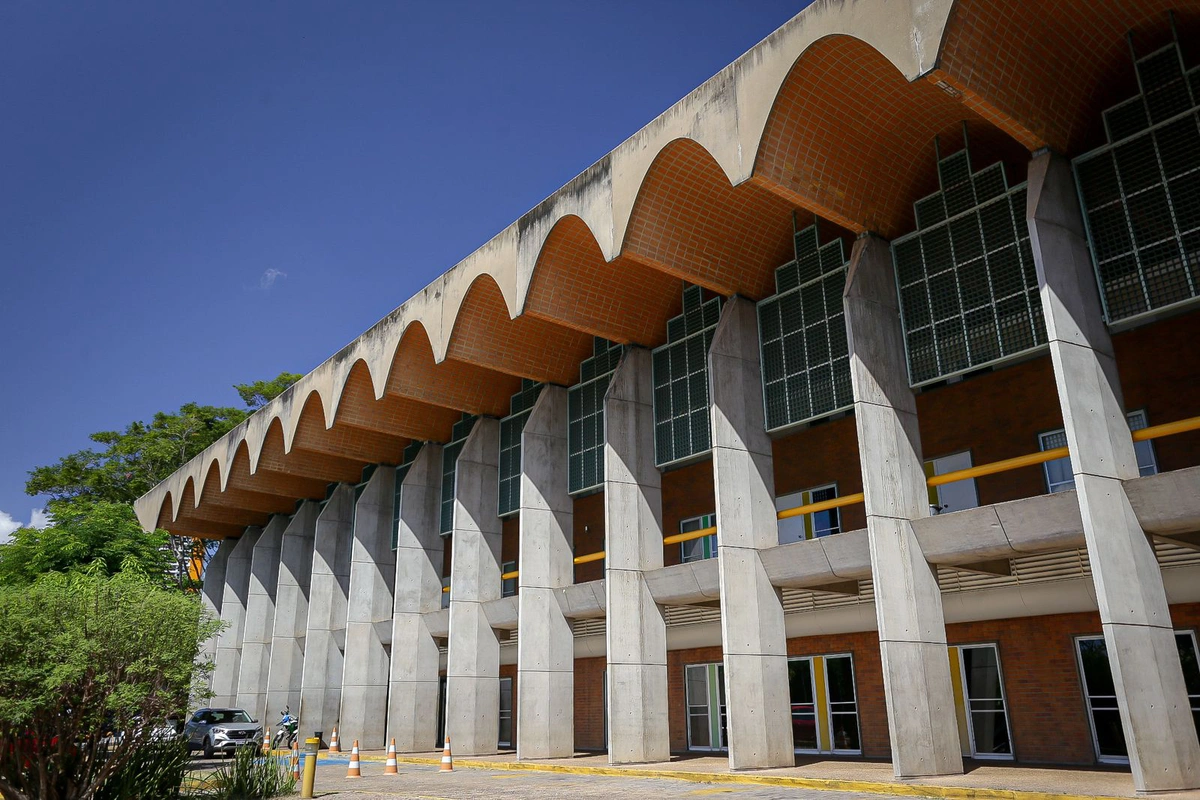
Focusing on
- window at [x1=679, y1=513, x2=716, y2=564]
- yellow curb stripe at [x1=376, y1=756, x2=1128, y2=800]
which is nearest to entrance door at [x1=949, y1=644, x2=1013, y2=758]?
yellow curb stripe at [x1=376, y1=756, x2=1128, y2=800]

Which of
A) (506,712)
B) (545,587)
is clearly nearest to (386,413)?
(545,587)

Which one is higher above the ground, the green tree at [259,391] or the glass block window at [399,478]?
the green tree at [259,391]

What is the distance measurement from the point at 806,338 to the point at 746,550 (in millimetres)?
4252

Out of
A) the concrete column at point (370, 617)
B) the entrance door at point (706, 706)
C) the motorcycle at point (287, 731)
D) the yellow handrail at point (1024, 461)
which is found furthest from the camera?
the motorcycle at point (287, 731)

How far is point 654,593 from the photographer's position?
19766 millimetres

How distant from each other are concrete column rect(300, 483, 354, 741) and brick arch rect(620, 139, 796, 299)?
19.6m

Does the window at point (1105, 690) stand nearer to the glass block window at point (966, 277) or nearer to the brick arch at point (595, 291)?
the glass block window at point (966, 277)

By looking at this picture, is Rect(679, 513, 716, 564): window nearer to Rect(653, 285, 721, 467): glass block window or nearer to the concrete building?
the concrete building

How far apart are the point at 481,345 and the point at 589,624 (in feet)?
26.7

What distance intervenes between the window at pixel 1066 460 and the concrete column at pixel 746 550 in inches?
199

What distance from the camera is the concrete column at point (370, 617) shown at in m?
29.0

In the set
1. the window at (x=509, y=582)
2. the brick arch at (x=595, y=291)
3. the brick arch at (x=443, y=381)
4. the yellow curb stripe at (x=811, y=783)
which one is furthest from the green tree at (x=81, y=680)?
the window at (x=509, y=582)

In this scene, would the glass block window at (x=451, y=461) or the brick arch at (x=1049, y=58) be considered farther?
the glass block window at (x=451, y=461)

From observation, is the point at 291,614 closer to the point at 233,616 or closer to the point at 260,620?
the point at 260,620
